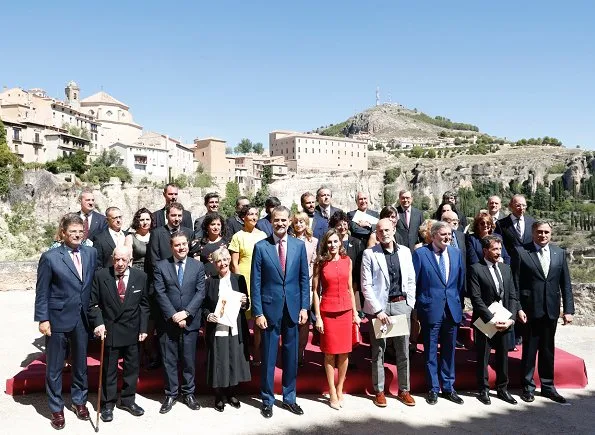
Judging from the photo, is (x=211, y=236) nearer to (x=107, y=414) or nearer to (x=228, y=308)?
(x=228, y=308)

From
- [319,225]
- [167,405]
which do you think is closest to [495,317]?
[319,225]

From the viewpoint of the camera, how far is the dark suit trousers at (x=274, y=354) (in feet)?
13.8

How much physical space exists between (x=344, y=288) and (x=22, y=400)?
334 cm

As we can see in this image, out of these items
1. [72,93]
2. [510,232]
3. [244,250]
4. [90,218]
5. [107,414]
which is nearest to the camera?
[107,414]

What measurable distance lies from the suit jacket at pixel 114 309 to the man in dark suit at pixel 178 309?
0.23m

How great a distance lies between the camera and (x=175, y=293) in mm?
4199

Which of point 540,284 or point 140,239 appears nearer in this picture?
point 540,284

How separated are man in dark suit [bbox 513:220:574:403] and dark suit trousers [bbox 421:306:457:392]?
0.75 metres

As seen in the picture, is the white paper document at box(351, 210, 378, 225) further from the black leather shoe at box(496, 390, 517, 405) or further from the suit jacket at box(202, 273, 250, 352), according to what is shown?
the black leather shoe at box(496, 390, 517, 405)

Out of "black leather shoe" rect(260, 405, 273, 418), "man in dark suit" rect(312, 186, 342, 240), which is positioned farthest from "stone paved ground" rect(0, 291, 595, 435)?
"man in dark suit" rect(312, 186, 342, 240)

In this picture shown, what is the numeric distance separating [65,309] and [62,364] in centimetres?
53

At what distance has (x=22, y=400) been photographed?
4406 mm

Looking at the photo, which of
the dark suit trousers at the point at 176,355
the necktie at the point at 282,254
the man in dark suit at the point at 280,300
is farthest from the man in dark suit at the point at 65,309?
the necktie at the point at 282,254

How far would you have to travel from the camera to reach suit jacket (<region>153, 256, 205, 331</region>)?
13.7ft
